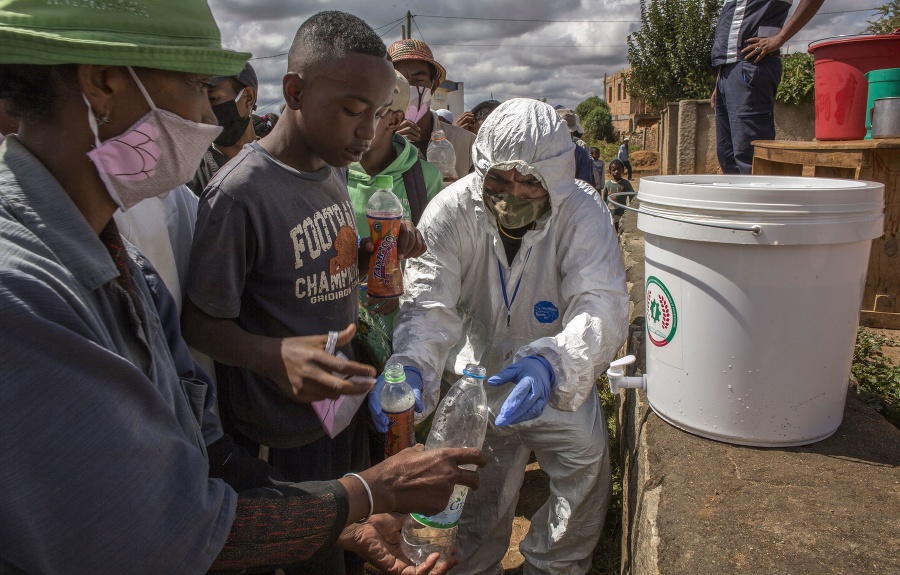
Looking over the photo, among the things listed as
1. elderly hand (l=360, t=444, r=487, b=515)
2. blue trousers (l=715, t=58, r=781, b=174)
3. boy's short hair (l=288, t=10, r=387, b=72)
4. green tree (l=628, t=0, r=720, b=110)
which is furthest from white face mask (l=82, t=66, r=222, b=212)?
green tree (l=628, t=0, r=720, b=110)

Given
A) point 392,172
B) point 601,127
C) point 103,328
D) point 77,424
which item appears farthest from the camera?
point 601,127

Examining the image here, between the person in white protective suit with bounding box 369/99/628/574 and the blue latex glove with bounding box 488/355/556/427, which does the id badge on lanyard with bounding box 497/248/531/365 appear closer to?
the person in white protective suit with bounding box 369/99/628/574

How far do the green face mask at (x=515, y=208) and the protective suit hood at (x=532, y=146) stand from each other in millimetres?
71

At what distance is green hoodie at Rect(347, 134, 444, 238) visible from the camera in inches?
129

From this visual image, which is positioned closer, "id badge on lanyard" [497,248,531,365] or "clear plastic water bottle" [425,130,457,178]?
"id badge on lanyard" [497,248,531,365]

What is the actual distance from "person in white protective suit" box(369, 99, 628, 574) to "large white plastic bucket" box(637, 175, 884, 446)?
0.46 meters

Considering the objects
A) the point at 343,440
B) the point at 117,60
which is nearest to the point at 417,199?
the point at 343,440

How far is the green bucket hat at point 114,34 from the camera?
102 cm

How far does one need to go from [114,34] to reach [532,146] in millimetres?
1697

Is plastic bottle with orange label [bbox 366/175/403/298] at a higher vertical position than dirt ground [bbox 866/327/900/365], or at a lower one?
higher

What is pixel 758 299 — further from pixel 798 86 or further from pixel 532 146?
pixel 798 86

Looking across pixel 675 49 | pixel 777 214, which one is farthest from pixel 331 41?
pixel 675 49

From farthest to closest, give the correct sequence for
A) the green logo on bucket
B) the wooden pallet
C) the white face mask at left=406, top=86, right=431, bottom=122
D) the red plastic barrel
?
1. the white face mask at left=406, top=86, right=431, bottom=122
2. the red plastic barrel
3. the wooden pallet
4. the green logo on bucket

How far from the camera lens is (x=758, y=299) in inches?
74.5
